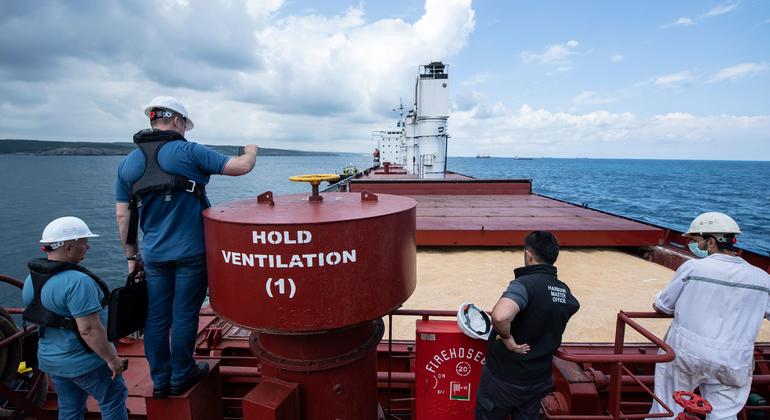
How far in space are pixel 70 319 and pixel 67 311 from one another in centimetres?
6

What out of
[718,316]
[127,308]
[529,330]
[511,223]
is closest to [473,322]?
[529,330]

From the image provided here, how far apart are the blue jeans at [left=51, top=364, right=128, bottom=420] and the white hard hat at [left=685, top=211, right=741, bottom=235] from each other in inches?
190

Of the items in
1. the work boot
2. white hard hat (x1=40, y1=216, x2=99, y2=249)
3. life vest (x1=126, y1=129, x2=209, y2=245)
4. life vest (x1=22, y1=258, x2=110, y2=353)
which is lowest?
the work boot

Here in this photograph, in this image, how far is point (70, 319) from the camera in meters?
2.79

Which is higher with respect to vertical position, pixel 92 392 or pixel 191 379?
pixel 191 379

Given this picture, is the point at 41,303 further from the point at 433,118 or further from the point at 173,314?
the point at 433,118

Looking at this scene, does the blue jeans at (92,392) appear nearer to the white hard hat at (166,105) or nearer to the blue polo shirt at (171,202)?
the blue polo shirt at (171,202)

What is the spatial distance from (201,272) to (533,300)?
2304mm

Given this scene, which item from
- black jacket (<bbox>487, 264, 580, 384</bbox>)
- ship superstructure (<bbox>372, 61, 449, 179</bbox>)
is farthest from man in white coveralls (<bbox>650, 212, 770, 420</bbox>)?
ship superstructure (<bbox>372, 61, 449, 179</bbox>)

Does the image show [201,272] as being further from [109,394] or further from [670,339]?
[670,339]

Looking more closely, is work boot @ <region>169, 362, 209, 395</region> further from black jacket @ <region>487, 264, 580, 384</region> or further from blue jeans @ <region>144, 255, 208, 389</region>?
black jacket @ <region>487, 264, 580, 384</region>

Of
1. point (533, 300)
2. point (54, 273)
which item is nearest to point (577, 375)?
point (533, 300)

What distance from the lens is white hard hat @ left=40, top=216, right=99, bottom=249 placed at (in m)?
2.72

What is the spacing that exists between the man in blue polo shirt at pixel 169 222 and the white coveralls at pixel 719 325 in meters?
3.65
